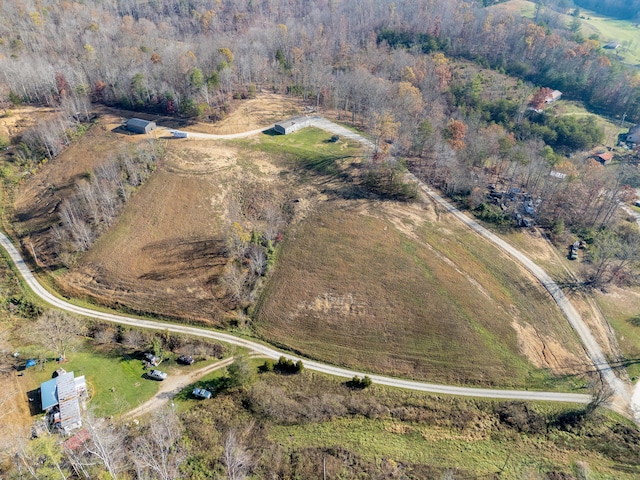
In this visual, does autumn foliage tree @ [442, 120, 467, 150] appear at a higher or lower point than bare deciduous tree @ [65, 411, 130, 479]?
higher

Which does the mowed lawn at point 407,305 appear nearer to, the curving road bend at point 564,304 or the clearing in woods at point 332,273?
the clearing in woods at point 332,273

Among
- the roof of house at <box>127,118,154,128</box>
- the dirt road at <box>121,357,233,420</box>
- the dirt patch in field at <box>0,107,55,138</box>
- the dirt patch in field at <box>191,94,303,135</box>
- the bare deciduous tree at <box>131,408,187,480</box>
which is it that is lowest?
the dirt road at <box>121,357,233,420</box>

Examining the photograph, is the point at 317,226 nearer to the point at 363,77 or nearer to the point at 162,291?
the point at 162,291

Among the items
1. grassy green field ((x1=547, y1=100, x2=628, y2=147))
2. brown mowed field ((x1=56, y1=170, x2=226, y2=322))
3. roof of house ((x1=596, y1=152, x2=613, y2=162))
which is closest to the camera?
brown mowed field ((x1=56, y1=170, x2=226, y2=322))

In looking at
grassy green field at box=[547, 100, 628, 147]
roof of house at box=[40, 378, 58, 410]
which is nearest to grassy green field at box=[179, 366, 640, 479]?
roof of house at box=[40, 378, 58, 410]

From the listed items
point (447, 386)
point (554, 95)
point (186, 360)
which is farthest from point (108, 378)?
point (554, 95)

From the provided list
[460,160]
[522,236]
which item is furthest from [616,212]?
[460,160]

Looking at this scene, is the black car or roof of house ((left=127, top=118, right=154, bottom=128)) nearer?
the black car

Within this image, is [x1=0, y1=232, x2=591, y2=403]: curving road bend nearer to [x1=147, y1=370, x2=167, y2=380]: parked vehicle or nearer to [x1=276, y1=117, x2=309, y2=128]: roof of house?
[x1=147, y1=370, x2=167, y2=380]: parked vehicle
